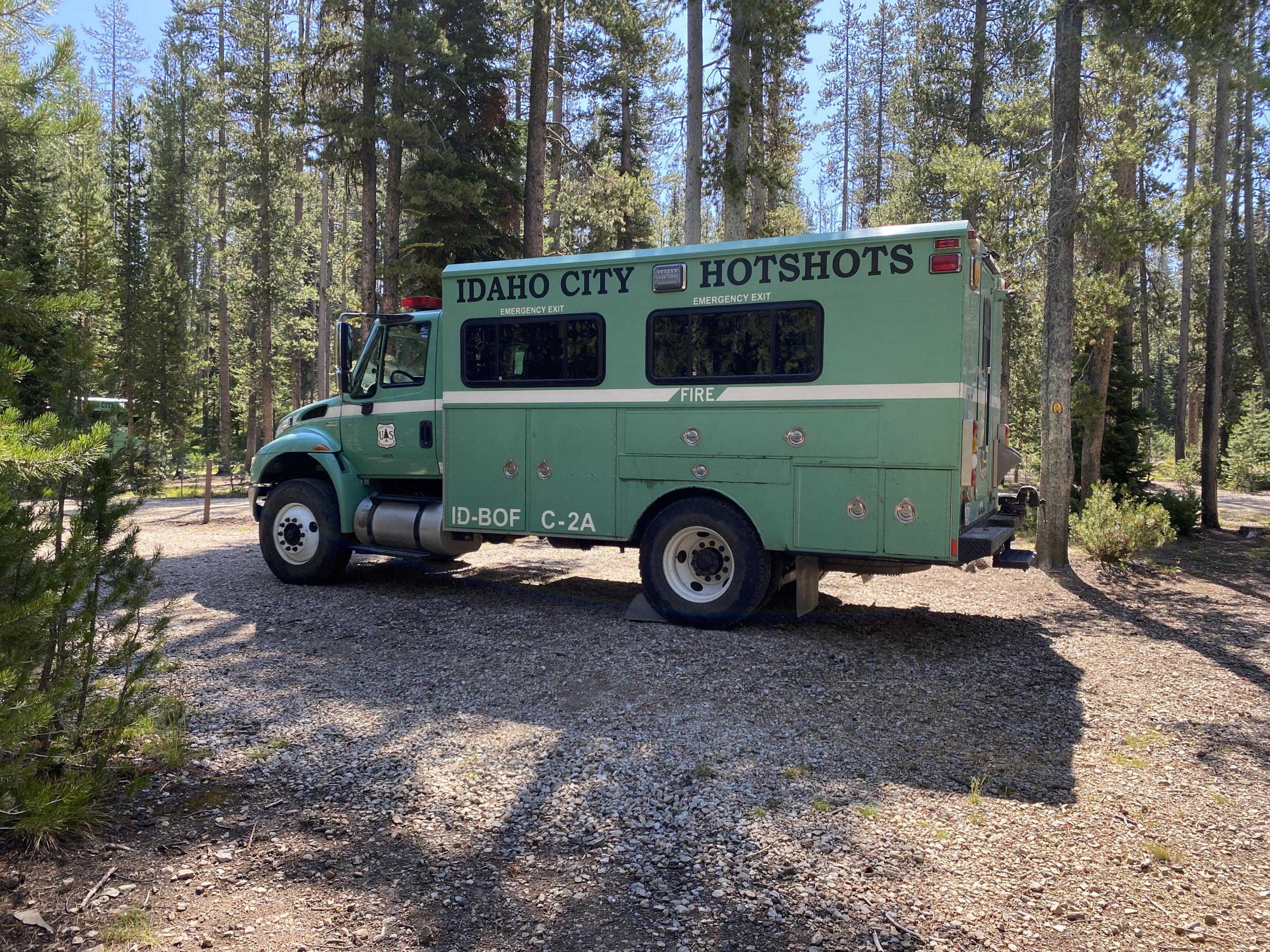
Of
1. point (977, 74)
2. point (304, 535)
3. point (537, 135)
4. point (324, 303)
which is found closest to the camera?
point (304, 535)

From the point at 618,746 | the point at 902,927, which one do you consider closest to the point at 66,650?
the point at 618,746

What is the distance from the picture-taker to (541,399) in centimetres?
818

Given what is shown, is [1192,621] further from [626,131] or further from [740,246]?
[626,131]

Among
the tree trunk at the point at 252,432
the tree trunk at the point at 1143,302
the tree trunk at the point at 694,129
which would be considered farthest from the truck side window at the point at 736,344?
the tree trunk at the point at 252,432

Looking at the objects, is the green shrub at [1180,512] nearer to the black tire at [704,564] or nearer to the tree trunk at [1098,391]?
the tree trunk at [1098,391]

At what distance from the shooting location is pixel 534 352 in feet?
27.0

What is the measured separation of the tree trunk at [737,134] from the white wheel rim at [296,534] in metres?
7.67

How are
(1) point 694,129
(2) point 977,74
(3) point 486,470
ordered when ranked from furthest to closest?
(2) point 977,74, (1) point 694,129, (3) point 486,470

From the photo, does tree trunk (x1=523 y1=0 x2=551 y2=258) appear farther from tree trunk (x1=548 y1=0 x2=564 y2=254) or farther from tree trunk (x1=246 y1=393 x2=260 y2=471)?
tree trunk (x1=246 y1=393 x2=260 y2=471)

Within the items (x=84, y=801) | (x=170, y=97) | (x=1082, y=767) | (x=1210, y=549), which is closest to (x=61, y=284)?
(x=84, y=801)

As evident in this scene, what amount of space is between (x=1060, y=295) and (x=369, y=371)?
27.7ft

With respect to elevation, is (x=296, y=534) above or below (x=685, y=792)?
above

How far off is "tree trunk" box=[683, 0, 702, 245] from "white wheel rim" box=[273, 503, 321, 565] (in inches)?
275

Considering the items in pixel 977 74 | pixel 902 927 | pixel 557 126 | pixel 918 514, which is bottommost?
pixel 902 927
